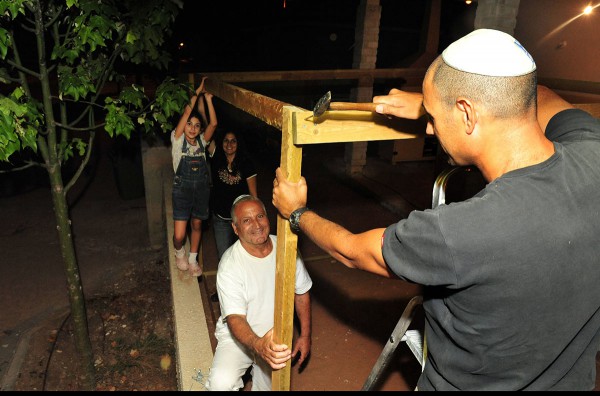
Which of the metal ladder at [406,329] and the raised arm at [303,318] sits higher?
the metal ladder at [406,329]

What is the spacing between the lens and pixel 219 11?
18203mm

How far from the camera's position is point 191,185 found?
5.36 metres

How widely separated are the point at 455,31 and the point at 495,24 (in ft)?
44.2

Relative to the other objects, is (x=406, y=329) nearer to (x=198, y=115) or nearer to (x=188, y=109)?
(x=188, y=109)

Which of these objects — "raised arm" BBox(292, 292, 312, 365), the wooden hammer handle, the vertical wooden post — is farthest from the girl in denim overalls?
the wooden hammer handle

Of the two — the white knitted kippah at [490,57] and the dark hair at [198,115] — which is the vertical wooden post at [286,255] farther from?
the dark hair at [198,115]

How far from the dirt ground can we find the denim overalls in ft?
3.76

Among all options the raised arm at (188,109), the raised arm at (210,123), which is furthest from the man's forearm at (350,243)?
the raised arm at (210,123)

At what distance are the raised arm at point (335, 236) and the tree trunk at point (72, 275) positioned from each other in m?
2.99

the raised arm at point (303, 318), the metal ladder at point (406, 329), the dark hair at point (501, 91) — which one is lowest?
the raised arm at point (303, 318)

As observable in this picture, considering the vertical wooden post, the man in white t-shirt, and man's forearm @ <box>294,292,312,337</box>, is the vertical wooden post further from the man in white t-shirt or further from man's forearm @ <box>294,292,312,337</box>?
man's forearm @ <box>294,292,312,337</box>

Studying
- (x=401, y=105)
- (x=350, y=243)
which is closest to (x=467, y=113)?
(x=401, y=105)

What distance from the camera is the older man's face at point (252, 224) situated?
3.32m
